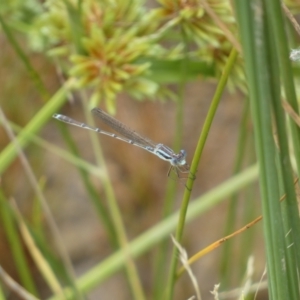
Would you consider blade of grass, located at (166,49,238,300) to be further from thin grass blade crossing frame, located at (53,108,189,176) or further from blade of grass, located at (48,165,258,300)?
blade of grass, located at (48,165,258,300)

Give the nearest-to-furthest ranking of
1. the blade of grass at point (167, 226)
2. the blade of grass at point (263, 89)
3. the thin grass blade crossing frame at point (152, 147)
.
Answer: the blade of grass at point (263, 89) < the thin grass blade crossing frame at point (152, 147) < the blade of grass at point (167, 226)

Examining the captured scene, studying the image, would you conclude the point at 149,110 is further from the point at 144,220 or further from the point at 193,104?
the point at 144,220

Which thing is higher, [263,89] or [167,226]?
[263,89]

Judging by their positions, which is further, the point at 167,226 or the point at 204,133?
the point at 167,226

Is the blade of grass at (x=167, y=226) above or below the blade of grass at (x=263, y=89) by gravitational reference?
below

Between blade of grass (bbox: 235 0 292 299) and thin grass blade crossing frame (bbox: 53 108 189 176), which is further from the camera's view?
thin grass blade crossing frame (bbox: 53 108 189 176)

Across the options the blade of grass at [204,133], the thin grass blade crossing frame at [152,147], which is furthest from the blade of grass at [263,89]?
the thin grass blade crossing frame at [152,147]

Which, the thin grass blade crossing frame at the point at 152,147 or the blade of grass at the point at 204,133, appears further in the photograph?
the thin grass blade crossing frame at the point at 152,147

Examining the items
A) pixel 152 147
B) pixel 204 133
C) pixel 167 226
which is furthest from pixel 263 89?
pixel 167 226

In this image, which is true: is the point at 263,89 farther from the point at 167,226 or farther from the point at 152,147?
the point at 167,226

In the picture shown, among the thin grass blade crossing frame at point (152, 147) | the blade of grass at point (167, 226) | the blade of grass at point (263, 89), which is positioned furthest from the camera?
the blade of grass at point (167, 226)

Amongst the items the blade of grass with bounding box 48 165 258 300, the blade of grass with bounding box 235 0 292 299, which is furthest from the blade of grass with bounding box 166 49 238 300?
the blade of grass with bounding box 48 165 258 300

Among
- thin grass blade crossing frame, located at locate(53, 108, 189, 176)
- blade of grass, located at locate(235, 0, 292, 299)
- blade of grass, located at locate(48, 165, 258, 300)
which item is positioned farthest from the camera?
blade of grass, located at locate(48, 165, 258, 300)

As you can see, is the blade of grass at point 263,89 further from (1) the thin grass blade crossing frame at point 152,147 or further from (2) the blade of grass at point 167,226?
(2) the blade of grass at point 167,226
